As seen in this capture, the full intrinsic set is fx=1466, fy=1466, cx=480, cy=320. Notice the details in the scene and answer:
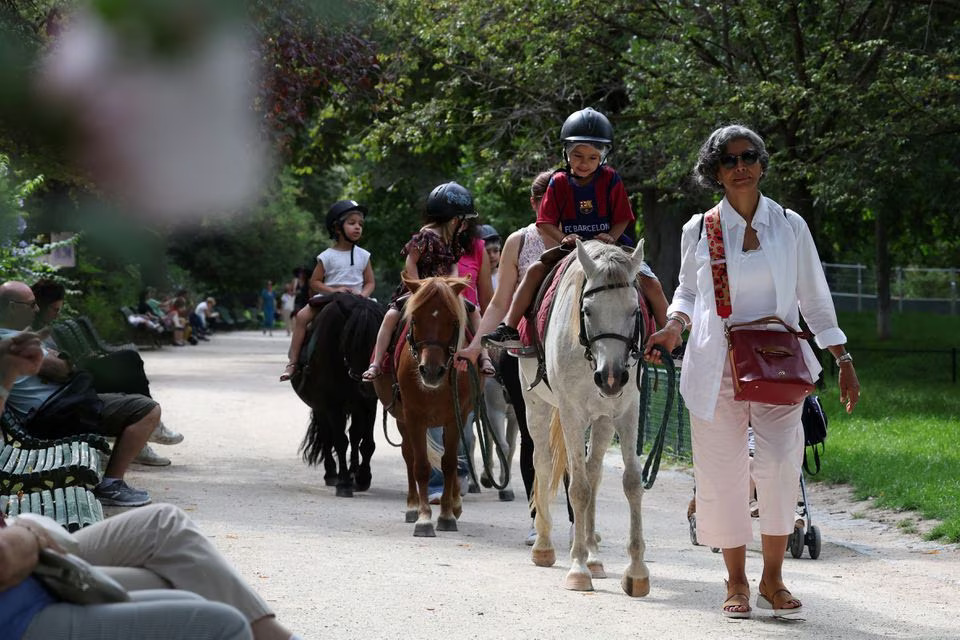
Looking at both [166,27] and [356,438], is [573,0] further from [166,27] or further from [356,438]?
[166,27]

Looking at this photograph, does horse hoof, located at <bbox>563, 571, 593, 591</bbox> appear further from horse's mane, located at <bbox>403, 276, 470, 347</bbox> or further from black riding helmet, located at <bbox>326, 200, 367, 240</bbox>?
black riding helmet, located at <bbox>326, 200, 367, 240</bbox>

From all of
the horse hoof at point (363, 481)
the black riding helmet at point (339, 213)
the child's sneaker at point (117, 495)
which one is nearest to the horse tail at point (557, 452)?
the child's sneaker at point (117, 495)

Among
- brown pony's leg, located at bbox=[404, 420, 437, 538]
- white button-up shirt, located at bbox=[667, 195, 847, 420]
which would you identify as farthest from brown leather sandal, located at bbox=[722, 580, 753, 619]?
brown pony's leg, located at bbox=[404, 420, 437, 538]

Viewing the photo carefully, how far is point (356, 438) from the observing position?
1262 centimetres

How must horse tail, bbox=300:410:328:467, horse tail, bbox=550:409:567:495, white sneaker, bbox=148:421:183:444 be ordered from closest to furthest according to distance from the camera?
horse tail, bbox=550:409:567:495
horse tail, bbox=300:410:328:467
white sneaker, bbox=148:421:183:444

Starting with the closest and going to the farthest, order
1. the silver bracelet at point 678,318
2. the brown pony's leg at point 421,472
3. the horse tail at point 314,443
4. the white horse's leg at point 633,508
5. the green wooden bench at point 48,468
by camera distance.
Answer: the silver bracelet at point 678,318 < the white horse's leg at point 633,508 < the green wooden bench at point 48,468 < the brown pony's leg at point 421,472 < the horse tail at point 314,443

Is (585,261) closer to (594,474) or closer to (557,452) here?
(594,474)

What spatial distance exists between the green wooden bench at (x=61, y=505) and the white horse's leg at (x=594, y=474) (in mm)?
2588

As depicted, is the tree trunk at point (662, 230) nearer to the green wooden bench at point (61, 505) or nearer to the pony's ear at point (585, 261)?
the pony's ear at point (585, 261)

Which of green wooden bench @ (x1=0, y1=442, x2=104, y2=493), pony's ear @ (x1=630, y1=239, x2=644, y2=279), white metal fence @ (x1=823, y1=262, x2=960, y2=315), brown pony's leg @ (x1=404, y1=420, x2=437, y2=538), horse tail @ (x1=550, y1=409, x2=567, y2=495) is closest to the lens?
pony's ear @ (x1=630, y1=239, x2=644, y2=279)

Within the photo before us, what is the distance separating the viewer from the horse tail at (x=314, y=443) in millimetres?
12773

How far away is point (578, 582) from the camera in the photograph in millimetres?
7539

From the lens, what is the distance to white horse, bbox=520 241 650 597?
24.4 ft

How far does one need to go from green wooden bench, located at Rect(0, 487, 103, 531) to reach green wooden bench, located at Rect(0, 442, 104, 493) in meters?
0.06
